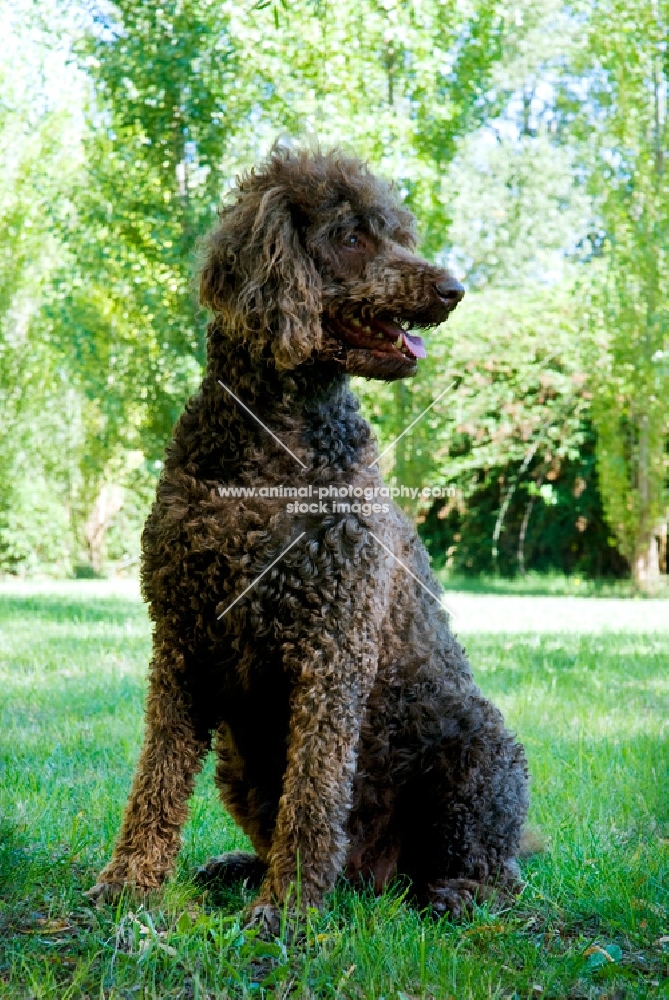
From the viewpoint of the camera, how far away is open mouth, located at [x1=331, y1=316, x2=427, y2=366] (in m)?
2.71

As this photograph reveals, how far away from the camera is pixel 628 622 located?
936cm

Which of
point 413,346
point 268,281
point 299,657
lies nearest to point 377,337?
point 413,346

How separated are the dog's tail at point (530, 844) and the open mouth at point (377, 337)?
161 cm

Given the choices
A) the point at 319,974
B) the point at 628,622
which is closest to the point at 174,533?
the point at 319,974

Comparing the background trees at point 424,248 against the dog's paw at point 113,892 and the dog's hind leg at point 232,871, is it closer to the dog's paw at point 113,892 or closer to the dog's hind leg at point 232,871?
the dog's hind leg at point 232,871

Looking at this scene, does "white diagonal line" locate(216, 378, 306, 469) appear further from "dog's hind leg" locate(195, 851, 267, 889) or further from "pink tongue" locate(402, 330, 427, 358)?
"dog's hind leg" locate(195, 851, 267, 889)

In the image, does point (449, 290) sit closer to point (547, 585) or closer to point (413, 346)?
point (413, 346)

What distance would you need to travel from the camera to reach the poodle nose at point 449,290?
267 centimetres

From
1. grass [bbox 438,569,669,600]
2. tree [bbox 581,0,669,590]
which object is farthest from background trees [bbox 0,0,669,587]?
grass [bbox 438,569,669,600]

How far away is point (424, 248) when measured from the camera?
484 inches

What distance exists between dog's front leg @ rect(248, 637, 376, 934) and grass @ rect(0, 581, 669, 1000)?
4.7 inches

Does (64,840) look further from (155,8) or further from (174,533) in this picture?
(155,8)

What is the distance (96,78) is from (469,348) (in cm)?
626

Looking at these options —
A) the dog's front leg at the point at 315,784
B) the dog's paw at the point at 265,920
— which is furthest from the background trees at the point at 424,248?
the dog's paw at the point at 265,920
